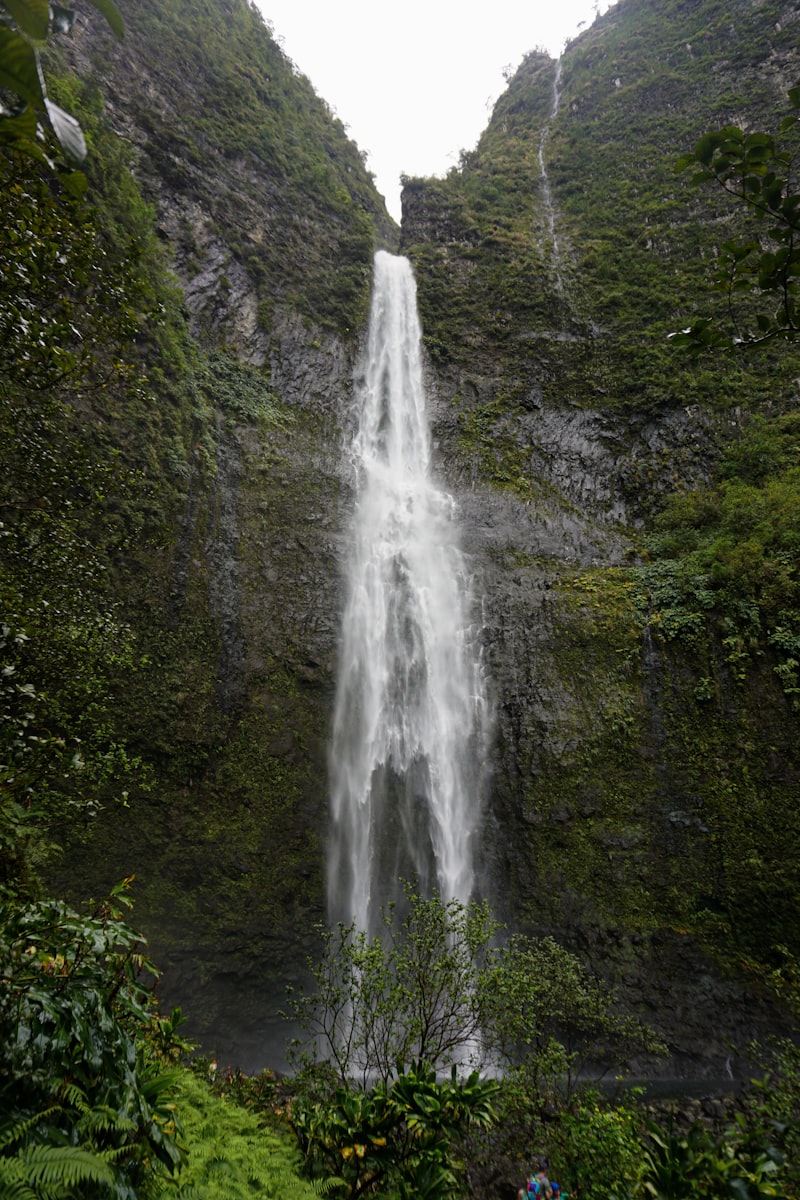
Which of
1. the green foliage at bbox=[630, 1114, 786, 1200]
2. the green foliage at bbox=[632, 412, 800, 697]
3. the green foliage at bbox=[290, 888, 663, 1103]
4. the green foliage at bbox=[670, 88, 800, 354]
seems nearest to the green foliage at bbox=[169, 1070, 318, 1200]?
the green foliage at bbox=[290, 888, 663, 1103]

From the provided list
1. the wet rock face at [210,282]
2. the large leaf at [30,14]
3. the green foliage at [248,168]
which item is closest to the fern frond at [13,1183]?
the large leaf at [30,14]

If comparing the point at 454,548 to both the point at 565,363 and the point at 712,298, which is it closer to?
the point at 565,363

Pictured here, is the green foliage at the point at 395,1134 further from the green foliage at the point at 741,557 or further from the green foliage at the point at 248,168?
the green foliage at the point at 248,168

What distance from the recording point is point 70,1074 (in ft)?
9.60

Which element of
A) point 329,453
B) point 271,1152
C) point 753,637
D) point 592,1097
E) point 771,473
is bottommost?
point 592,1097

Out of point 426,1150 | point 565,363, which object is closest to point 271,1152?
point 426,1150

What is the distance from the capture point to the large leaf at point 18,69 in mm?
1149

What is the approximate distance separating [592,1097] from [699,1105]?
4.01 metres

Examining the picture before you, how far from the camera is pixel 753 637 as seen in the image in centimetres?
1159

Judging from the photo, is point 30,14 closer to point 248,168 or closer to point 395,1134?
point 395,1134

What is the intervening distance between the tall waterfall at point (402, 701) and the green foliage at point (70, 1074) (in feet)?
29.0

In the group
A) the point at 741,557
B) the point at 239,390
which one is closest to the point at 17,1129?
the point at 741,557

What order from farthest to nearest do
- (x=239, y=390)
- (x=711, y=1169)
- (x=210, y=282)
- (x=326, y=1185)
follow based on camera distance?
1. (x=210, y=282)
2. (x=239, y=390)
3. (x=711, y=1169)
4. (x=326, y=1185)

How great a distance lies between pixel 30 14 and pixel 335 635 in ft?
42.5
